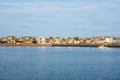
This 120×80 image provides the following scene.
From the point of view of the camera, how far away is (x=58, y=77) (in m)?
36.8

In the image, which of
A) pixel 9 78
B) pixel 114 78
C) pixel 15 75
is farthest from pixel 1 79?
pixel 114 78

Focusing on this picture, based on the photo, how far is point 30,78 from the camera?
117ft

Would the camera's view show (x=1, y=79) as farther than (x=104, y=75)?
No

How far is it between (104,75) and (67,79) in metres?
5.65

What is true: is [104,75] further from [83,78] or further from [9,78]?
[9,78]

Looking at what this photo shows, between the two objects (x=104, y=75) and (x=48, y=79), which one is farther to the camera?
(x=104, y=75)

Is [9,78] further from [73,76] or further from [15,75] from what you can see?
[73,76]

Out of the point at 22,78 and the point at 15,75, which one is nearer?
the point at 22,78

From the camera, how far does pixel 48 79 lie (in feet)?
116

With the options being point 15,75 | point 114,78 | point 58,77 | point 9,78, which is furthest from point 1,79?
point 114,78

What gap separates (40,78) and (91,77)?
5.43 m

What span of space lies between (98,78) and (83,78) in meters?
1.56

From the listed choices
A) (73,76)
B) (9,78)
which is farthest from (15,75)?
(73,76)

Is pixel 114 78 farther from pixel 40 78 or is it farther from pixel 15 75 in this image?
pixel 15 75
